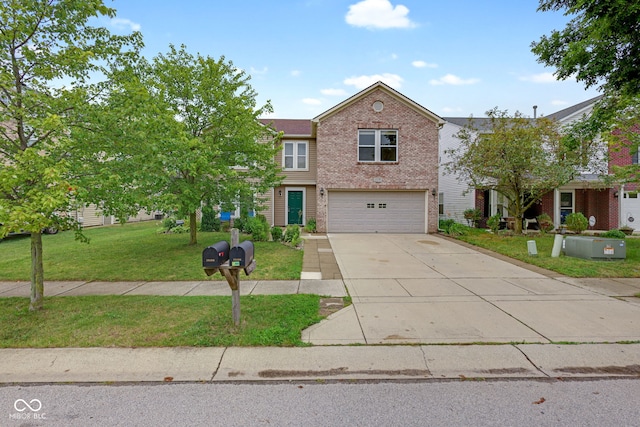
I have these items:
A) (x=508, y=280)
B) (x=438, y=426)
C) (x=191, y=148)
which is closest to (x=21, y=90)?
(x=191, y=148)

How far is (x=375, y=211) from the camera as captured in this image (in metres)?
16.2

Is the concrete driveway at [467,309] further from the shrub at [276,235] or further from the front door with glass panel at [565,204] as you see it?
the front door with glass panel at [565,204]

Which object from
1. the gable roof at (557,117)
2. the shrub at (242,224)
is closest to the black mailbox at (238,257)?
the shrub at (242,224)

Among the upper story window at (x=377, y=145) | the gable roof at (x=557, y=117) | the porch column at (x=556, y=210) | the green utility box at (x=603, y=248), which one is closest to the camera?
the green utility box at (x=603, y=248)

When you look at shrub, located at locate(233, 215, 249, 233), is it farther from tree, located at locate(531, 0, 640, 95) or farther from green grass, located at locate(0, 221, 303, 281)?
tree, located at locate(531, 0, 640, 95)

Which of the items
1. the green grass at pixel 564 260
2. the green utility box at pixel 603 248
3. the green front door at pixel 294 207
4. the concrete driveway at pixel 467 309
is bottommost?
the concrete driveway at pixel 467 309

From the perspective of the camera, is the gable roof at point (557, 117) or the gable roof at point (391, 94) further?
the gable roof at point (391, 94)

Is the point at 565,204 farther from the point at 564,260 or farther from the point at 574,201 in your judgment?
the point at 564,260

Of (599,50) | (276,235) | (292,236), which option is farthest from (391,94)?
(599,50)

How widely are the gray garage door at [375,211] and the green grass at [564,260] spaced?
133 inches

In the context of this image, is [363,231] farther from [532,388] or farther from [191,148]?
[532,388]

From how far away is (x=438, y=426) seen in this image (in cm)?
263

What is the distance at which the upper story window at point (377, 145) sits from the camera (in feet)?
52.1

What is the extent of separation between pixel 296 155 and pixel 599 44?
44.7 feet
